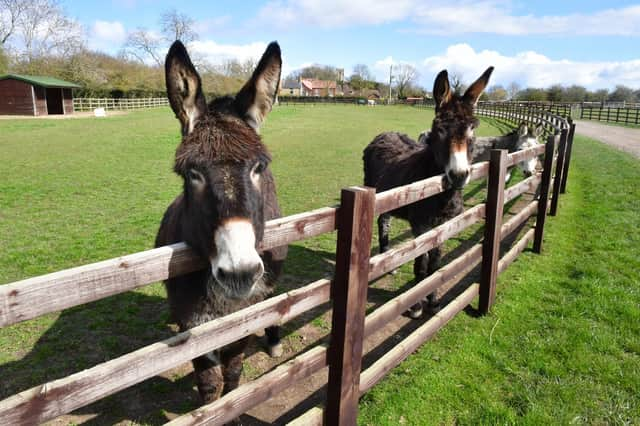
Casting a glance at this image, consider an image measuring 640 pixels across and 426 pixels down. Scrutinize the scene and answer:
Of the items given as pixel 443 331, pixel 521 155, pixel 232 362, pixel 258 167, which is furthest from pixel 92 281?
pixel 521 155

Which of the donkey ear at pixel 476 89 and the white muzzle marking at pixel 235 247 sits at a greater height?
the donkey ear at pixel 476 89

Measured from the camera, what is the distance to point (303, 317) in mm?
4758

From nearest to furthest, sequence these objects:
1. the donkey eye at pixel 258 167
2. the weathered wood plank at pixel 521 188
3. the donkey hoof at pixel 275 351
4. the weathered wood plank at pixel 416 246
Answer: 1. the donkey eye at pixel 258 167
2. the weathered wood plank at pixel 416 246
3. the donkey hoof at pixel 275 351
4. the weathered wood plank at pixel 521 188

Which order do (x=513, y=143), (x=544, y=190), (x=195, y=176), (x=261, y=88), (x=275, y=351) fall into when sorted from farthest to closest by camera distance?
(x=513, y=143)
(x=544, y=190)
(x=275, y=351)
(x=261, y=88)
(x=195, y=176)

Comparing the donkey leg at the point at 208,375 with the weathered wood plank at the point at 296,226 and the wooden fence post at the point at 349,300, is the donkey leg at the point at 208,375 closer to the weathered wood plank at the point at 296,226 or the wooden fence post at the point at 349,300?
the wooden fence post at the point at 349,300

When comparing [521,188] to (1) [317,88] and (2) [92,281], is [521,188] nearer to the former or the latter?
(2) [92,281]

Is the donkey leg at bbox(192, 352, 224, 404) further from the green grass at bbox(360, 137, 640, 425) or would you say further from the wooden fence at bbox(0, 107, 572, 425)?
the green grass at bbox(360, 137, 640, 425)

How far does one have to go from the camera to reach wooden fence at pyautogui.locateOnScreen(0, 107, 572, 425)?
1.47m

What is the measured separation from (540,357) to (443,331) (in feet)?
3.09

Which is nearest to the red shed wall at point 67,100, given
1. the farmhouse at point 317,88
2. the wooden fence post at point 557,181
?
the wooden fence post at point 557,181

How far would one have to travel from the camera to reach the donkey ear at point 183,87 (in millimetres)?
2150

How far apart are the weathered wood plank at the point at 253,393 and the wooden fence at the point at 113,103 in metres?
47.4

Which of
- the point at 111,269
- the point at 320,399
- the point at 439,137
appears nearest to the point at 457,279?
the point at 439,137

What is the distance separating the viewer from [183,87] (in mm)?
2238
